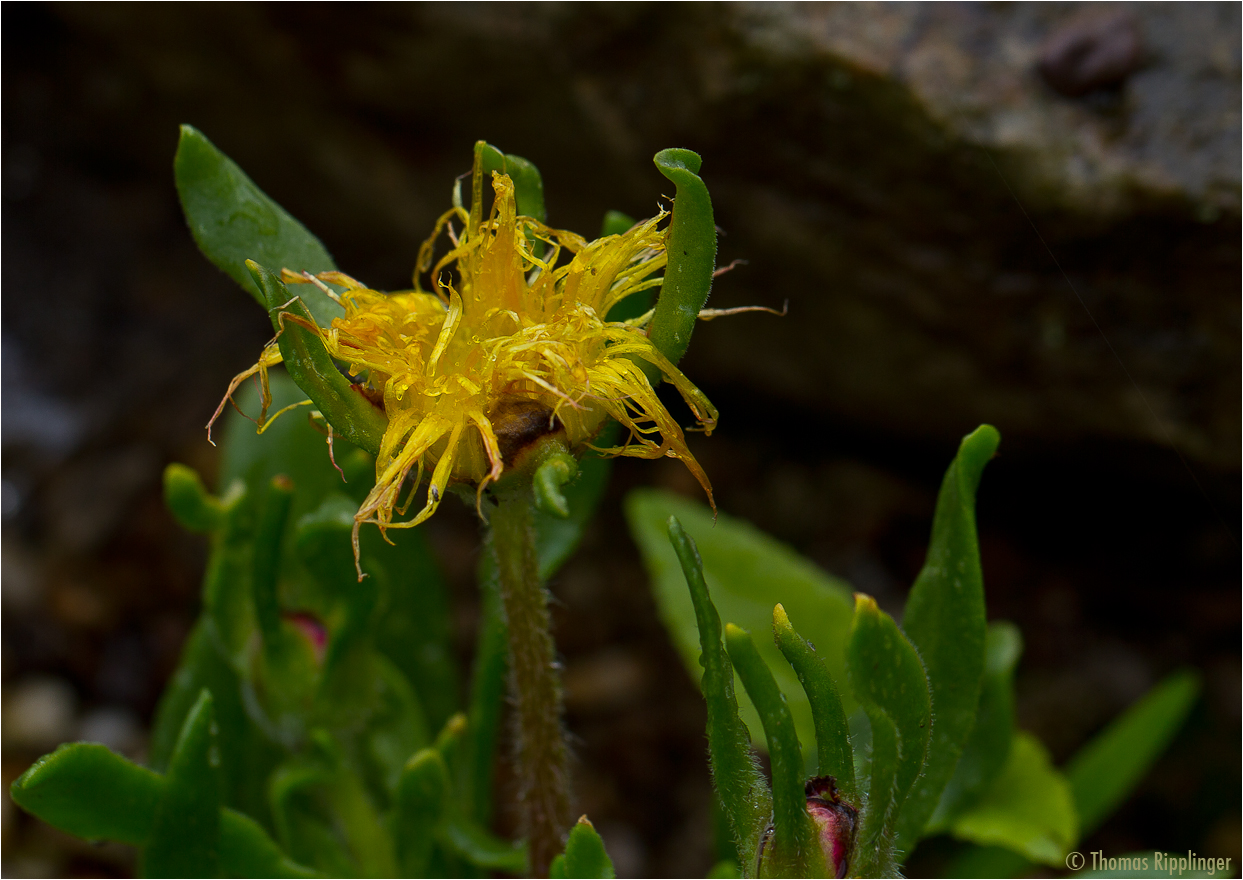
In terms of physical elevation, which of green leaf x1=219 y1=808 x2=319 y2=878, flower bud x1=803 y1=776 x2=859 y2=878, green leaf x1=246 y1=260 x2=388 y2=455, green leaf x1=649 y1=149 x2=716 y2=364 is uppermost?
green leaf x1=649 y1=149 x2=716 y2=364

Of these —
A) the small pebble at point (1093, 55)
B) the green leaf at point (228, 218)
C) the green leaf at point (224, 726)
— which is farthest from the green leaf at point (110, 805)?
the small pebble at point (1093, 55)

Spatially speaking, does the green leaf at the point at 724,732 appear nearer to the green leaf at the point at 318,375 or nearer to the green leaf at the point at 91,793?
the green leaf at the point at 318,375

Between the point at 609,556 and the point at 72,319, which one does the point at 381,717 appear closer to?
the point at 609,556

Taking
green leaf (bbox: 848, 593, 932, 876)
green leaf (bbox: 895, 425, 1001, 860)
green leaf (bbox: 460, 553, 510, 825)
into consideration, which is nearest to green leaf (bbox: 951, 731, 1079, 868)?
green leaf (bbox: 895, 425, 1001, 860)

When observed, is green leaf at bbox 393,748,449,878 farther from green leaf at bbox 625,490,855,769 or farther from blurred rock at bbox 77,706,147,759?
blurred rock at bbox 77,706,147,759

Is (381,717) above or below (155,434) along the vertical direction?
below

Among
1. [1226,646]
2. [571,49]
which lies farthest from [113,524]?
[1226,646]

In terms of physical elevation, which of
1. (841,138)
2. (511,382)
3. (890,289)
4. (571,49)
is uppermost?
(571,49)
